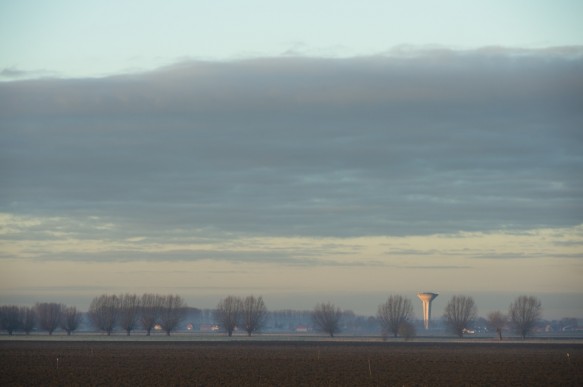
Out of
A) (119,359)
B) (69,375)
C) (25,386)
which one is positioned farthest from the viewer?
(119,359)

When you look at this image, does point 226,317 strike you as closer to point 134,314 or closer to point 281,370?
point 134,314

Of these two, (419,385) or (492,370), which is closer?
(419,385)

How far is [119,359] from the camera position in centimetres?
6128

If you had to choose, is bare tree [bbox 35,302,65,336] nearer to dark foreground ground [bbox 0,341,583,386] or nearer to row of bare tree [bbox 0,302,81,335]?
row of bare tree [bbox 0,302,81,335]

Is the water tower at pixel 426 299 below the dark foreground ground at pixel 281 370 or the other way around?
the other way around

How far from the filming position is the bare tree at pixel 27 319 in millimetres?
151413

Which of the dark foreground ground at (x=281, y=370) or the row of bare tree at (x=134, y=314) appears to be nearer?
the dark foreground ground at (x=281, y=370)

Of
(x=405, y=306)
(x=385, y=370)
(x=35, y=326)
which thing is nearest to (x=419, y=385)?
(x=385, y=370)

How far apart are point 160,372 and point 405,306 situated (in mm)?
105165

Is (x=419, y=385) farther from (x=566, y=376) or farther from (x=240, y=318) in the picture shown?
(x=240, y=318)

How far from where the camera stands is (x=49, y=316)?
156 meters

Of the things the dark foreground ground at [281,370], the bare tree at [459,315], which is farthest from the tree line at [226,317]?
the dark foreground ground at [281,370]

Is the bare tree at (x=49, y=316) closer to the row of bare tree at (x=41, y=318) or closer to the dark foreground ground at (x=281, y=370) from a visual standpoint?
the row of bare tree at (x=41, y=318)

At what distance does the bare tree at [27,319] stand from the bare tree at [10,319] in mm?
1031
